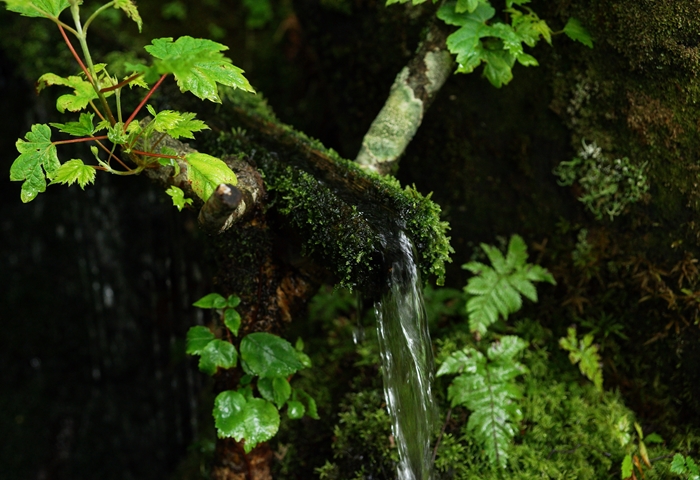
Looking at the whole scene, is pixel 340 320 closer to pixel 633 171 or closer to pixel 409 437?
pixel 409 437

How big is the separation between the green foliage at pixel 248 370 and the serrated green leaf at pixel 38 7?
1.19 meters

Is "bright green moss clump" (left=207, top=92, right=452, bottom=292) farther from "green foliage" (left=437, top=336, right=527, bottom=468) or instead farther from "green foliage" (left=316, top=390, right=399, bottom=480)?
"green foliage" (left=316, top=390, right=399, bottom=480)

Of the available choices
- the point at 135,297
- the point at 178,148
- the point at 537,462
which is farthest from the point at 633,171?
the point at 135,297

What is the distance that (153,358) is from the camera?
210 inches

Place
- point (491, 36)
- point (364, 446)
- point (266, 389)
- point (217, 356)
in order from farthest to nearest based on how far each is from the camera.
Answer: point (364, 446), point (491, 36), point (266, 389), point (217, 356)

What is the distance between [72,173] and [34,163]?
15 centimetres

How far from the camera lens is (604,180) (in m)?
2.94

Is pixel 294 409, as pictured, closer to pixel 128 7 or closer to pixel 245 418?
pixel 245 418

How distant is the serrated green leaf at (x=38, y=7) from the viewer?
184 cm

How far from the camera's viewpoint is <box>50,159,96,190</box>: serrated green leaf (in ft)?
6.55

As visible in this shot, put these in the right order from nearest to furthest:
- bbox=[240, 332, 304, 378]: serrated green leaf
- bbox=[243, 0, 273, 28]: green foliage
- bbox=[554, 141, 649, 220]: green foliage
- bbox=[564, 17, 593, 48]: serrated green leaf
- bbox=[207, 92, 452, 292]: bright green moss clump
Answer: bbox=[207, 92, 452, 292]: bright green moss clump < bbox=[240, 332, 304, 378]: serrated green leaf < bbox=[564, 17, 593, 48]: serrated green leaf < bbox=[554, 141, 649, 220]: green foliage < bbox=[243, 0, 273, 28]: green foliage

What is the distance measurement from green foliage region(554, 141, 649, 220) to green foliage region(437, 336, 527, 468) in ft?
2.69

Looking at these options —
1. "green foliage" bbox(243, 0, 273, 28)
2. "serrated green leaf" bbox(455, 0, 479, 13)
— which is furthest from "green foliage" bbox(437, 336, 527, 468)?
"green foliage" bbox(243, 0, 273, 28)

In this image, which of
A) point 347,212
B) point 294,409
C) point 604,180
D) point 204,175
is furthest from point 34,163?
point 604,180
